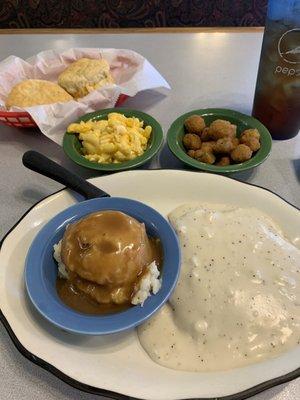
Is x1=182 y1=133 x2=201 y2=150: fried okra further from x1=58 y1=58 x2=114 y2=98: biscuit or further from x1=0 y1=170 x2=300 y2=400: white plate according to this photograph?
x1=58 y1=58 x2=114 y2=98: biscuit

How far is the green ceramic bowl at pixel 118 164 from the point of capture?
3.24 feet

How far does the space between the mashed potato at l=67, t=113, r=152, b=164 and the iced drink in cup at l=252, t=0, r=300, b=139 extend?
0.32 m

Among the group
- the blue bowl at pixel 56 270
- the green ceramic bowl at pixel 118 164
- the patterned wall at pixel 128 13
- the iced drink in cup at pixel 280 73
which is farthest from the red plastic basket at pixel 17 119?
the patterned wall at pixel 128 13

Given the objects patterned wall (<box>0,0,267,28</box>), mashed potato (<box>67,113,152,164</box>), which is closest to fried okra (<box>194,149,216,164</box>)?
mashed potato (<box>67,113,152,164</box>)

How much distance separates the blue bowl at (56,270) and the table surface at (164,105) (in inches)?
4.5

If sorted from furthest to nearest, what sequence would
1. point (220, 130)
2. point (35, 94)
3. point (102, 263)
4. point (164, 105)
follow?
point (164, 105), point (35, 94), point (220, 130), point (102, 263)

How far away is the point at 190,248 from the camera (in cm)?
82

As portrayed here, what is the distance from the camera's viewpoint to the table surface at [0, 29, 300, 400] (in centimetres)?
69

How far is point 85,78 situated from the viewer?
123cm

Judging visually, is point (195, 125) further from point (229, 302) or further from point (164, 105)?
point (229, 302)

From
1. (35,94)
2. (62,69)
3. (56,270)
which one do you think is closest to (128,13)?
(62,69)

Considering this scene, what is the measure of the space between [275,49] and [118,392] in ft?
2.65

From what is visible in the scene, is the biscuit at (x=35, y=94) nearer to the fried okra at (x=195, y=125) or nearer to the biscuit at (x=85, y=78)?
the biscuit at (x=85, y=78)

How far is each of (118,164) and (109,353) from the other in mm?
459
